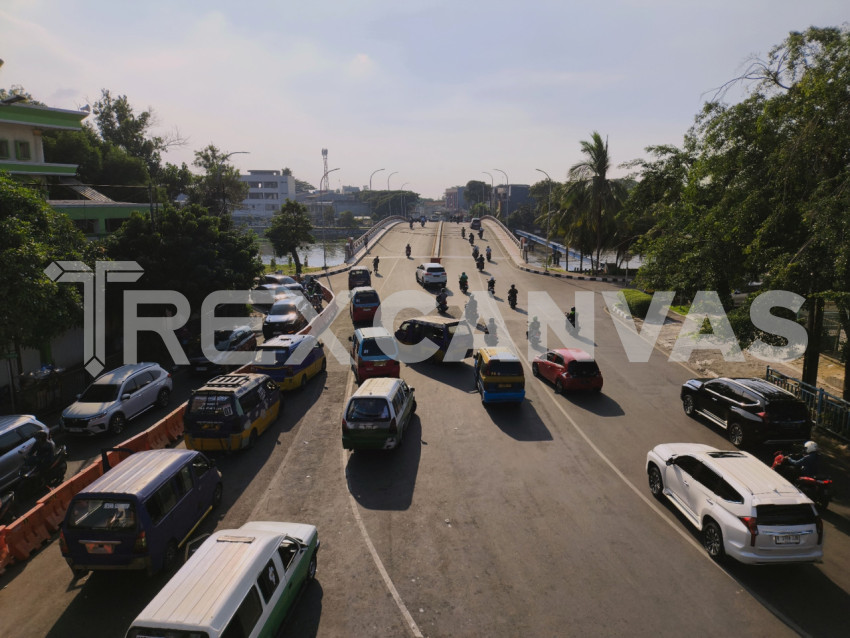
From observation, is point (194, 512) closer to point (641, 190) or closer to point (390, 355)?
point (390, 355)

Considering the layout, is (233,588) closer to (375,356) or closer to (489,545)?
(489,545)

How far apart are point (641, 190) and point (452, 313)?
14382 mm

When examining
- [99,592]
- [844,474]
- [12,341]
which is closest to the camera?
[99,592]

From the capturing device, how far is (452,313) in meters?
32.3

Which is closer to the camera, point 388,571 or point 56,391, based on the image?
point 388,571

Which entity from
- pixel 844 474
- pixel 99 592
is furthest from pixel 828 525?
pixel 99 592

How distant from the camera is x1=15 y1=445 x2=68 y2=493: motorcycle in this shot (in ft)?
38.9

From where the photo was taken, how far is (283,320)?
2661 centimetres

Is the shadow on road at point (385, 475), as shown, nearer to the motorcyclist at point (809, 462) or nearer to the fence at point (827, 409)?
the motorcyclist at point (809, 462)

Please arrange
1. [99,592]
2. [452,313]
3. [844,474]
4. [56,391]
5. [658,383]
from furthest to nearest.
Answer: [452,313]
[658,383]
[56,391]
[844,474]
[99,592]

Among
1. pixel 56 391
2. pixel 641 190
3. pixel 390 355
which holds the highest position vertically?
pixel 641 190

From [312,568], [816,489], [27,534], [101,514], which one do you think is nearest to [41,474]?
[27,534]

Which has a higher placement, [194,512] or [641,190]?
[641,190]

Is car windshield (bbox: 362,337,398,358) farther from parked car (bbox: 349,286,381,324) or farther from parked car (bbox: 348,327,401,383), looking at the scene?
parked car (bbox: 349,286,381,324)
